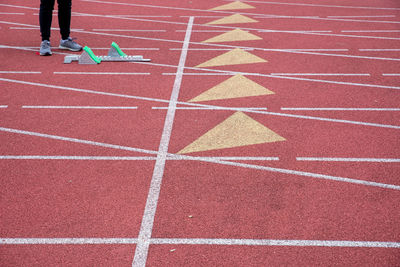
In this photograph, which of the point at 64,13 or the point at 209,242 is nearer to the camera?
Result: the point at 209,242

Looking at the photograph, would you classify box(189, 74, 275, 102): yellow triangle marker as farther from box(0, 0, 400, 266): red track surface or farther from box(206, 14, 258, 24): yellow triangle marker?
box(206, 14, 258, 24): yellow triangle marker

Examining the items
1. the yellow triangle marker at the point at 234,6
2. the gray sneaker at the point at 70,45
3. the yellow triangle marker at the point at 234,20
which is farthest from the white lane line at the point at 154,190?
the yellow triangle marker at the point at 234,6

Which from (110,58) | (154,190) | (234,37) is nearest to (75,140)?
(154,190)

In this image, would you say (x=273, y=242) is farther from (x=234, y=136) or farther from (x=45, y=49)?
(x=45, y=49)

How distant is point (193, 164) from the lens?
11.6 feet

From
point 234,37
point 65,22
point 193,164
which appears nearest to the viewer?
point 193,164

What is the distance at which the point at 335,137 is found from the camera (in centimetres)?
404

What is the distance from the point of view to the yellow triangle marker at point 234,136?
12.6 ft

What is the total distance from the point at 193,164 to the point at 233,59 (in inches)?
123

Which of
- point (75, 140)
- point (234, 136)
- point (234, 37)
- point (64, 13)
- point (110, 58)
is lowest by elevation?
point (75, 140)

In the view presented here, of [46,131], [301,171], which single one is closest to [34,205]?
[46,131]

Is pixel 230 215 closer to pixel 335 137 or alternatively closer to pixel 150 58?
pixel 335 137

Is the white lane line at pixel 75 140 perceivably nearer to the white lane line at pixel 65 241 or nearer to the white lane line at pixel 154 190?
the white lane line at pixel 154 190

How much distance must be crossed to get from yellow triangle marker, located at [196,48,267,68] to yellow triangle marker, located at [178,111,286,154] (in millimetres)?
1955
